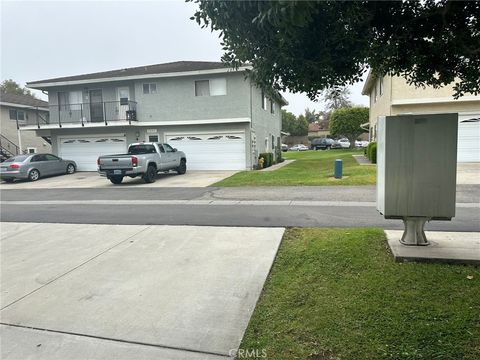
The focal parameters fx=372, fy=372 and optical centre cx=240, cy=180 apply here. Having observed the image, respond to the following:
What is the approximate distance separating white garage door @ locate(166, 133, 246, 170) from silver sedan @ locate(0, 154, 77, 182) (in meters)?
6.87

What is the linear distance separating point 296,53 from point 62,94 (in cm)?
2483

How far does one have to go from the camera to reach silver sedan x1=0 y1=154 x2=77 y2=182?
19938 mm

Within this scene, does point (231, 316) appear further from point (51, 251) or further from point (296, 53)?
point (51, 251)

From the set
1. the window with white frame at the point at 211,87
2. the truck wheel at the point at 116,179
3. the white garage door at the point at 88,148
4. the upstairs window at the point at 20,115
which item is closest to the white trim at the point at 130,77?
the window with white frame at the point at 211,87

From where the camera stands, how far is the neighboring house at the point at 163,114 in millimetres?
21312

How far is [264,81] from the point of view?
3.82 m

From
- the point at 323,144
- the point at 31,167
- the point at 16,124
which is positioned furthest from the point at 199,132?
the point at 323,144

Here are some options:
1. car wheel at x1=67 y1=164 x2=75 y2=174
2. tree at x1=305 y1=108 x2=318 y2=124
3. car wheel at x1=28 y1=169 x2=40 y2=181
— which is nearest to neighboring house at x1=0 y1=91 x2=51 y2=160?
car wheel at x1=67 y1=164 x2=75 y2=174

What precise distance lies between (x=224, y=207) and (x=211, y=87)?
41.8 ft

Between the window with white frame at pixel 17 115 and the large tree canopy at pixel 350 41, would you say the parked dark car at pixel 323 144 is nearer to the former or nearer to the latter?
the window with white frame at pixel 17 115

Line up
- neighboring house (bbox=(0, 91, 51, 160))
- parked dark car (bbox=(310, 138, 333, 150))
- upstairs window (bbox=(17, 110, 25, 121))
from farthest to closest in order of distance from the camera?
parked dark car (bbox=(310, 138, 333, 150)) < upstairs window (bbox=(17, 110, 25, 121)) < neighboring house (bbox=(0, 91, 51, 160))

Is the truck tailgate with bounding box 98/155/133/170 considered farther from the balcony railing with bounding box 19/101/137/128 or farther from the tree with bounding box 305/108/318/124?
the tree with bounding box 305/108/318/124

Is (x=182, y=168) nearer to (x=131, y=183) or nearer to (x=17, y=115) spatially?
(x=131, y=183)

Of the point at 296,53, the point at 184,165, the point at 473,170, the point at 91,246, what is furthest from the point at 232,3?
the point at 184,165
